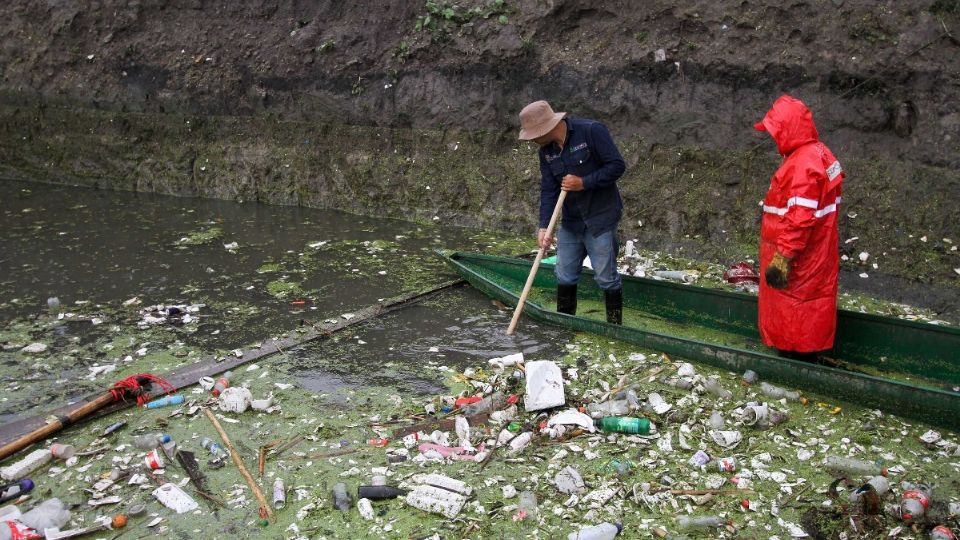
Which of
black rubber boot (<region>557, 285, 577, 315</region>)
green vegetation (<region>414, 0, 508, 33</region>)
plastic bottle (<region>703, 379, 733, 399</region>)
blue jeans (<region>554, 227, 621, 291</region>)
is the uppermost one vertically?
green vegetation (<region>414, 0, 508, 33</region>)

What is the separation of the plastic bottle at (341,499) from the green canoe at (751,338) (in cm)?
239

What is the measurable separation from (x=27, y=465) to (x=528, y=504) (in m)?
2.62

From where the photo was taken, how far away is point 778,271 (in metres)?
4.68

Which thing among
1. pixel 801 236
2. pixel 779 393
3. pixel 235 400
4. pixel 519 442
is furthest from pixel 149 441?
pixel 801 236

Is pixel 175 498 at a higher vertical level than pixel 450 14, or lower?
lower

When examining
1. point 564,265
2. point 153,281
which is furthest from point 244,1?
point 564,265

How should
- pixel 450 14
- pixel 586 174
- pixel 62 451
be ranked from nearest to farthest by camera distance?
pixel 62 451
pixel 586 174
pixel 450 14

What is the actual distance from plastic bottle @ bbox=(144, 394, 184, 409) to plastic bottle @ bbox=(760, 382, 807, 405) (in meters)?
3.58

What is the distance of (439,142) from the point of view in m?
9.36

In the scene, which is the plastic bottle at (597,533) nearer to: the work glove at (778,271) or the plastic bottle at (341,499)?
the plastic bottle at (341,499)

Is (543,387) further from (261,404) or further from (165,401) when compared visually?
(165,401)

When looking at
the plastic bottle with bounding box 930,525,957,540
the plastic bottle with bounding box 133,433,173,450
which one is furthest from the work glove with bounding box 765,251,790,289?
the plastic bottle with bounding box 133,433,173,450

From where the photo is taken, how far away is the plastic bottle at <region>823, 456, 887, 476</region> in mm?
3807

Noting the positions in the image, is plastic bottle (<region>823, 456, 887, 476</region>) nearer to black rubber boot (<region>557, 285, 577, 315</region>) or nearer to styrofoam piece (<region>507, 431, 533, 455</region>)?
styrofoam piece (<region>507, 431, 533, 455</region>)
